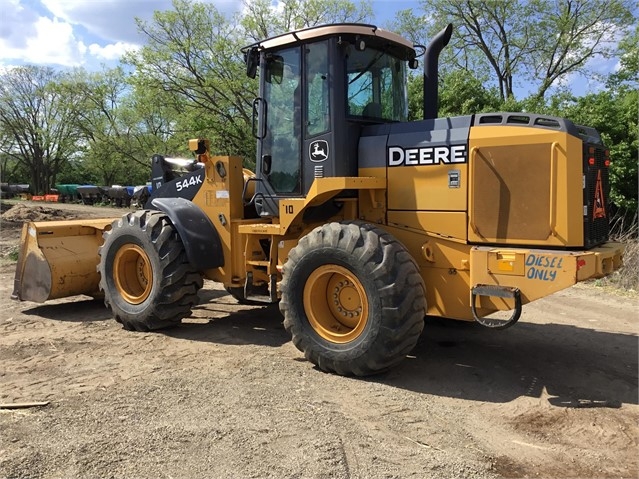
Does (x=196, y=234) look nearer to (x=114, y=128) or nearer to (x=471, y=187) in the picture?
(x=471, y=187)

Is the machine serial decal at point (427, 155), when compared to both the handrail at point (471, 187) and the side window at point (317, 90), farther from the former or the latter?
the side window at point (317, 90)

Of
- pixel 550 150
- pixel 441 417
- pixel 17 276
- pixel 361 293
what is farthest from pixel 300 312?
pixel 17 276

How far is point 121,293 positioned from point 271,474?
4.22 metres

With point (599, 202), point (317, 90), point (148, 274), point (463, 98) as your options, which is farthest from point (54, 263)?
point (463, 98)

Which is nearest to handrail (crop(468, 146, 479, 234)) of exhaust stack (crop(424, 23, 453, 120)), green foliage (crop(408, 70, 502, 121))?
exhaust stack (crop(424, 23, 453, 120))

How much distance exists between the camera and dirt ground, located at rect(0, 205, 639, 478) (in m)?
3.39

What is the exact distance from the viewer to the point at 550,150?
14.6ft

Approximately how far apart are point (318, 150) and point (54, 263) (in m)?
4.01

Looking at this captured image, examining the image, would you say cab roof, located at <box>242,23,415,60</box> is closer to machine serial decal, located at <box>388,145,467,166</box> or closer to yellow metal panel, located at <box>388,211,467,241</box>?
machine serial decal, located at <box>388,145,467,166</box>

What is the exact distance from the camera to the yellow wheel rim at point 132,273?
6664mm

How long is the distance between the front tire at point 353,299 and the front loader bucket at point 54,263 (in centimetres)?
367

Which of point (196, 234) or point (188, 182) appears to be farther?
point (188, 182)

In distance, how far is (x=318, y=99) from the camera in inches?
220

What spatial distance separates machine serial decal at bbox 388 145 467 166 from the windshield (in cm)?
64
